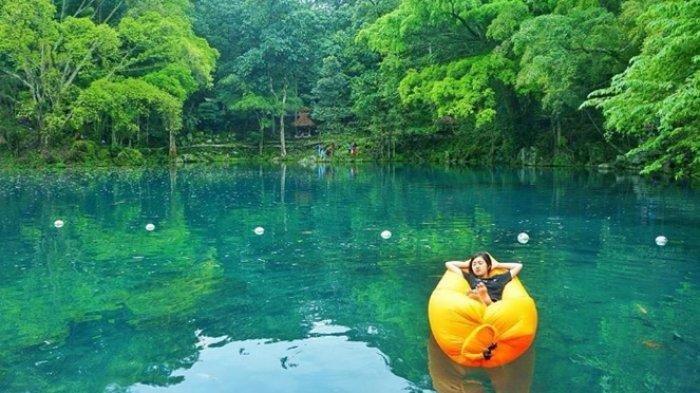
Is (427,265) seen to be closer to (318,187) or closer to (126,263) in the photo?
(126,263)

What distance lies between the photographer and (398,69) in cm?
3131

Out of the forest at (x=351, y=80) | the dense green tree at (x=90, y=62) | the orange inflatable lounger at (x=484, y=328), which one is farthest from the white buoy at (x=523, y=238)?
the dense green tree at (x=90, y=62)

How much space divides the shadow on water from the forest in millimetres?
5304

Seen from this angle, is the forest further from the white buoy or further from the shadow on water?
the shadow on water

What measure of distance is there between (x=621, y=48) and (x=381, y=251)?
12708 millimetres

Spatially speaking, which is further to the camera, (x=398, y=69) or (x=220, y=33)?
(x=220, y=33)

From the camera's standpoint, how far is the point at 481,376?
515cm

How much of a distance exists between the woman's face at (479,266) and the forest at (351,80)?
14.1 ft

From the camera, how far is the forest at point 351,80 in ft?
62.0

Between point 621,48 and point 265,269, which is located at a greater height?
point 621,48

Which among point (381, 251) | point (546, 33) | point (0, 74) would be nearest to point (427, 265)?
point (381, 251)

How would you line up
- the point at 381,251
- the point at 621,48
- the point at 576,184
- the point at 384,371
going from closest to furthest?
the point at 384,371
the point at 381,251
the point at 621,48
the point at 576,184

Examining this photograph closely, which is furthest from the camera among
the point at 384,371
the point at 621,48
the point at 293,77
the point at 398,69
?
the point at 293,77

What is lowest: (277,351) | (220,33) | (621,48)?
(277,351)
